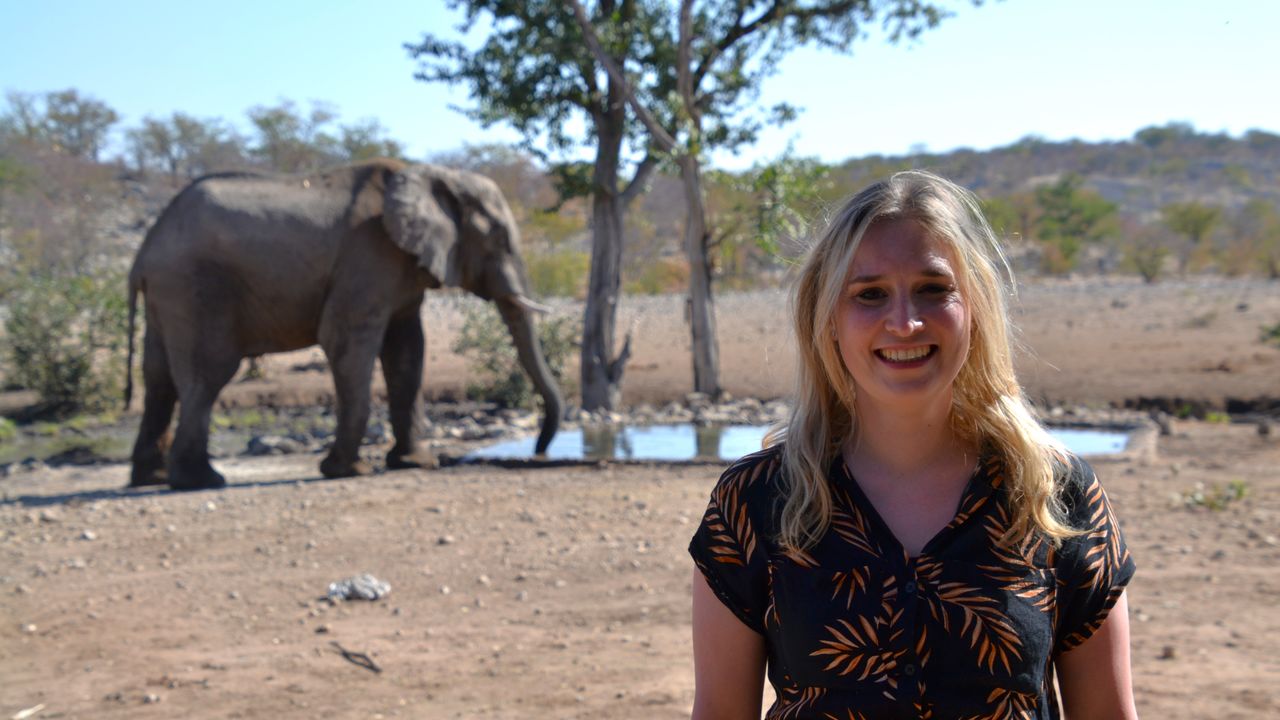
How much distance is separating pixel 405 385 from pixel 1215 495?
6.07 metres

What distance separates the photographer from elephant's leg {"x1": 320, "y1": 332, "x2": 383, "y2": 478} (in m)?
9.23

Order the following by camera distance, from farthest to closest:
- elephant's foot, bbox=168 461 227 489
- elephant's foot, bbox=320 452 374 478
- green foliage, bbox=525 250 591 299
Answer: green foliage, bbox=525 250 591 299
elephant's foot, bbox=320 452 374 478
elephant's foot, bbox=168 461 227 489

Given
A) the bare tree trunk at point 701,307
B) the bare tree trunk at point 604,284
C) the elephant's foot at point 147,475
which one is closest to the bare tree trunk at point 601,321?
the bare tree trunk at point 604,284

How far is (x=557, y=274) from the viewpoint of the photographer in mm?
27328

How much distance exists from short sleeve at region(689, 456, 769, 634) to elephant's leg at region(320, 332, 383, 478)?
24.3 ft

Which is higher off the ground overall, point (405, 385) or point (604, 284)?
point (604, 284)

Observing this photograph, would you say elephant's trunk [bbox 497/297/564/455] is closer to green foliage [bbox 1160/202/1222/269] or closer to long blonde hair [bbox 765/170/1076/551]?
long blonde hair [bbox 765/170/1076/551]

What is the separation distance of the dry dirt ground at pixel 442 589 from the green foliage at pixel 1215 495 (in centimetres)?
3

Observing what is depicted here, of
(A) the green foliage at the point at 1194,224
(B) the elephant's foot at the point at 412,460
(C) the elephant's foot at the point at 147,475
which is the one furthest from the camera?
(A) the green foliage at the point at 1194,224

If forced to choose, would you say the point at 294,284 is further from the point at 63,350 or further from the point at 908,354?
the point at 908,354

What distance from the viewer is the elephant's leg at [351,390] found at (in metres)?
9.23

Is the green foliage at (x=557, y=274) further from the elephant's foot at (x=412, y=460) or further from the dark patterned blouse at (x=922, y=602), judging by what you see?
the dark patterned blouse at (x=922, y=602)

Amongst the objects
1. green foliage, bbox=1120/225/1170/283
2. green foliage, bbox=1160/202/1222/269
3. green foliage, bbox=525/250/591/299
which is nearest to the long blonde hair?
green foliage, bbox=525/250/591/299

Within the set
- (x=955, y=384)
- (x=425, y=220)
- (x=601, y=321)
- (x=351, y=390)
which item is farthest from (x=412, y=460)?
(x=955, y=384)
